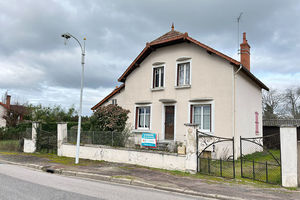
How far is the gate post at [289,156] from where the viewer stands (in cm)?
743

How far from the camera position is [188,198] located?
21.1 feet

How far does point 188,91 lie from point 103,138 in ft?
19.0

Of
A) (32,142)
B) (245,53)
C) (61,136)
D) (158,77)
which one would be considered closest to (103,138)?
(61,136)

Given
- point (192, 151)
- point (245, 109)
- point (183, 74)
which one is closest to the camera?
point (192, 151)

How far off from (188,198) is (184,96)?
8.56 meters

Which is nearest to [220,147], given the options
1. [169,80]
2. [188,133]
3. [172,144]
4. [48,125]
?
[172,144]

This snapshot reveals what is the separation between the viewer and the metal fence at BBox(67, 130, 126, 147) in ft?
40.1

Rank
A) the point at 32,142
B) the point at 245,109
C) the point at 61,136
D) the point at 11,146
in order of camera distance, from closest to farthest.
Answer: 1. the point at 245,109
2. the point at 61,136
3. the point at 32,142
4. the point at 11,146

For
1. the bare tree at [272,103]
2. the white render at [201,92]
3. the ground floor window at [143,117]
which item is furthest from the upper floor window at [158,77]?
the bare tree at [272,103]

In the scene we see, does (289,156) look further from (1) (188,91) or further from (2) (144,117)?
(2) (144,117)

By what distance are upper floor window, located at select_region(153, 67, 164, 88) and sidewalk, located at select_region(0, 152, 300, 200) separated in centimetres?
653

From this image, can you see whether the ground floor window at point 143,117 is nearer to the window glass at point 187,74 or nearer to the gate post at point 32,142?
the window glass at point 187,74

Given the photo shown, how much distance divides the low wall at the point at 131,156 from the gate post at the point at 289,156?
334cm

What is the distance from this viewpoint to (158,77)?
16.0m
